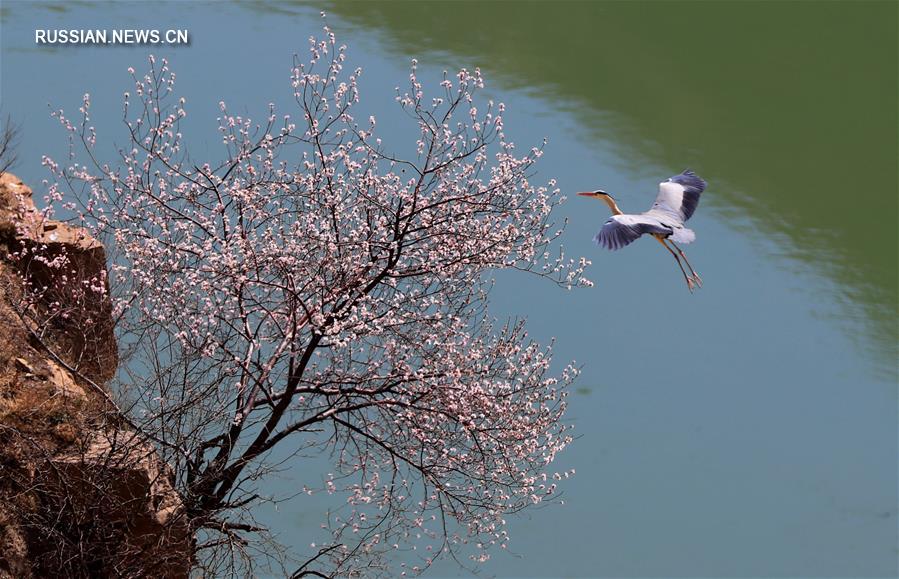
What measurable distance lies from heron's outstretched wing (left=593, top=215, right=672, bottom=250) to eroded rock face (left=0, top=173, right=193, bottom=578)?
5159 millimetres

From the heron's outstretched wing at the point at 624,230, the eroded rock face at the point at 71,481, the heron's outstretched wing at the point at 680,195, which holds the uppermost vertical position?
the heron's outstretched wing at the point at 680,195

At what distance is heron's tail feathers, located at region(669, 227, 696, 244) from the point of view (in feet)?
48.8

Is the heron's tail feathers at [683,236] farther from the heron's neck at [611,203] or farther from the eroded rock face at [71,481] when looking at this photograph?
the eroded rock face at [71,481]

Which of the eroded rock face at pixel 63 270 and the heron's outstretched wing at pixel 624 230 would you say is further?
the eroded rock face at pixel 63 270

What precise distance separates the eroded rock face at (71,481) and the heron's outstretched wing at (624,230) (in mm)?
5159

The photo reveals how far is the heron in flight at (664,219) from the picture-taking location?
14.3 metres

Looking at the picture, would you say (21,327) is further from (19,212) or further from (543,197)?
(543,197)

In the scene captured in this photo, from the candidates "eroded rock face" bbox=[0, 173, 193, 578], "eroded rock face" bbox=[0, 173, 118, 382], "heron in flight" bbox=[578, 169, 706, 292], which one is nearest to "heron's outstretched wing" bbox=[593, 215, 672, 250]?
"heron in flight" bbox=[578, 169, 706, 292]

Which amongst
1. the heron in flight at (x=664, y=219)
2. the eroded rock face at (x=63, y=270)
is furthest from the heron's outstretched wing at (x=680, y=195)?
the eroded rock face at (x=63, y=270)

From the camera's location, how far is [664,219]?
15.2m

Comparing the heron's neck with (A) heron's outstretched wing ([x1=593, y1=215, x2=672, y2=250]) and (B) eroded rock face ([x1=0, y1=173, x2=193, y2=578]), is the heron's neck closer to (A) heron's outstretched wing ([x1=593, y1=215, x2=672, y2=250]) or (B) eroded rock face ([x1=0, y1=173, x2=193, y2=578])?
(A) heron's outstretched wing ([x1=593, y1=215, x2=672, y2=250])

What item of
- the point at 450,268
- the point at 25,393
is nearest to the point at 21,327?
the point at 25,393

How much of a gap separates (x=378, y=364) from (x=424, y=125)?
2.80 metres

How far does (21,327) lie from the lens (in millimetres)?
15938
